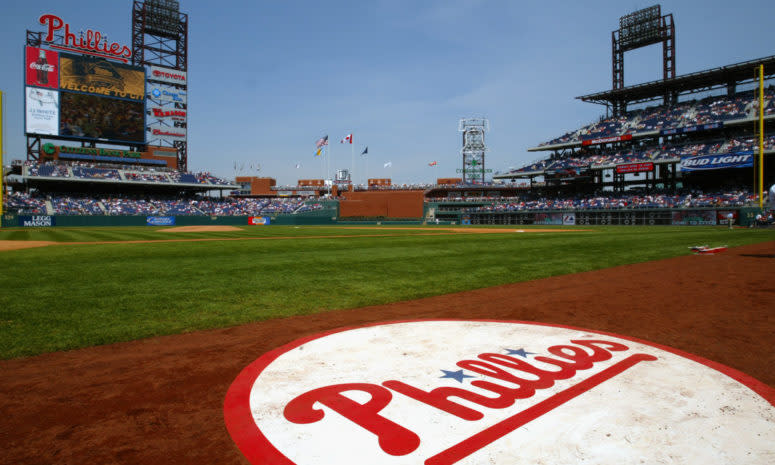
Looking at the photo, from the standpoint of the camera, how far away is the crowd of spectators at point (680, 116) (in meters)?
39.6

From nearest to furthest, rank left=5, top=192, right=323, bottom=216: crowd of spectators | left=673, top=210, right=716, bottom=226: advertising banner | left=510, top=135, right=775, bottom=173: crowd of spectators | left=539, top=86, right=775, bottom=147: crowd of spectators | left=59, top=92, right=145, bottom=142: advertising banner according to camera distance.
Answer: left=673, top=210, right=716, bottom=226: advertising banner, left=510, top=135, right=775, bottom=173: crowd of spectators, left=539, top=86, right=775, bottom=147: crowd of spectators, left=5, top=192, right=323, bottom=216: crowd of spectators, left=59, top=92, right=145, bottom=142: advertising banner

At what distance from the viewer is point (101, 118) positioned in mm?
45938

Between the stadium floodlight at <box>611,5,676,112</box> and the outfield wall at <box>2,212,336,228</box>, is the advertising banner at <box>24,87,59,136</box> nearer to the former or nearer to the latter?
the outfield wall at <box>2,212,336,228</box>

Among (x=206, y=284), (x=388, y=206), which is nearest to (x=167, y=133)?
(x=388, y=206)

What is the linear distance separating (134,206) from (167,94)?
16.7 m

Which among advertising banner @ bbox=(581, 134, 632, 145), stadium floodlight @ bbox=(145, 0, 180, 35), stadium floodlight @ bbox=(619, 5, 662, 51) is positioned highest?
stadium floodlight @ bbox=(145, 0, 180, 35)

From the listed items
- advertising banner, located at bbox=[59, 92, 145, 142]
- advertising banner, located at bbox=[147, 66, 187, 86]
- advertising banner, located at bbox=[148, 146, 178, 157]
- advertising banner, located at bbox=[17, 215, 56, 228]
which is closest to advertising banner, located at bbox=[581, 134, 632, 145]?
advertising banner, located at bbox=[147, 66, 187, 86]

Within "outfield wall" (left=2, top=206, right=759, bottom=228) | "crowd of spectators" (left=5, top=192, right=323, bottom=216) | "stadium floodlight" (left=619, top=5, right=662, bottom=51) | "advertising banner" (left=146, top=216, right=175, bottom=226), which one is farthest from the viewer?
"stadium floodlight" (left=619, top=5, right=662, bottom=51)

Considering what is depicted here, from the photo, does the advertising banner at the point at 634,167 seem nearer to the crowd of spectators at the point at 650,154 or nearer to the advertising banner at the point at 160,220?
the crowd of spectators at the point at 650,154

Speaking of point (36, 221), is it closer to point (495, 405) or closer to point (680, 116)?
point (495, 405)

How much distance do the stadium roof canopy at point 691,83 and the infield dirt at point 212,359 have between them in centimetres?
4461

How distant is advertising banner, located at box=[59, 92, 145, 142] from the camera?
43.9 meters

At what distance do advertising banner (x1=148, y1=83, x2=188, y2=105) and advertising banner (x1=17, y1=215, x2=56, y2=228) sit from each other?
22.2m

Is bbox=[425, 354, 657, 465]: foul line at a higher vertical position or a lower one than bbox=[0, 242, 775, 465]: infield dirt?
higher
